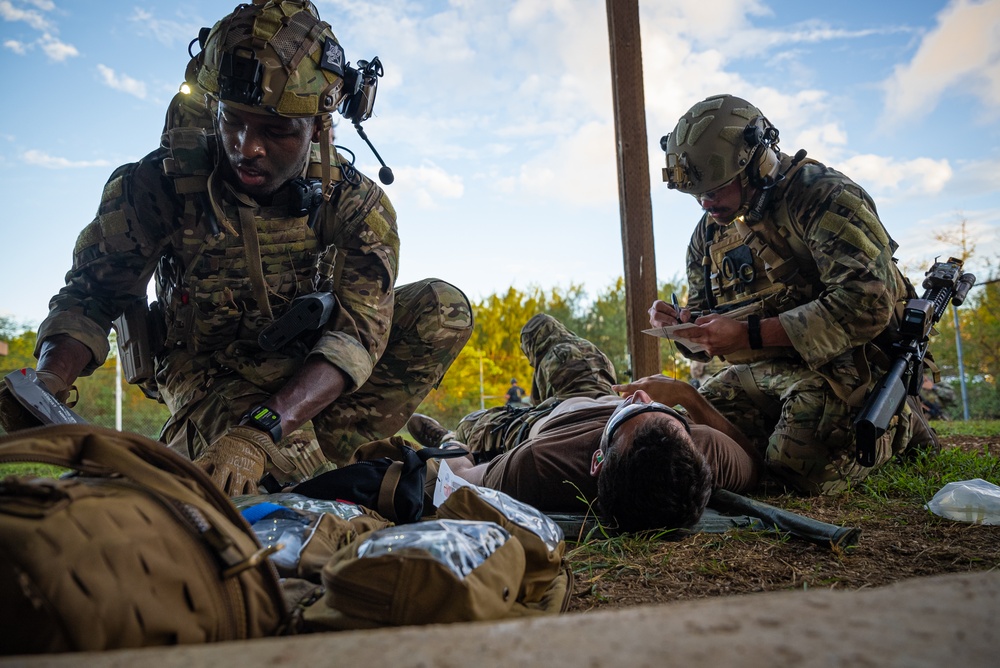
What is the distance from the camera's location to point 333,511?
1887 millimetres

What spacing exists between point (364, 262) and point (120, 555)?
91.3 inches

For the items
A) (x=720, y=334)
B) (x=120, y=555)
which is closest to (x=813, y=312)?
(x=720, y=334)

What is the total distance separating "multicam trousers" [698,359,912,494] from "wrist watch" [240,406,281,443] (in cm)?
216

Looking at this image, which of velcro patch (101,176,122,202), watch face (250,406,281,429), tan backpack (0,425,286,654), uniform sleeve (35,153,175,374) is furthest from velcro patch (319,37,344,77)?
tan backpack (0,425,286,654)

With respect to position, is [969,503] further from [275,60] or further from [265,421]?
[275,60]

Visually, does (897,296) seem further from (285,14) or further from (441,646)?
(441,646)

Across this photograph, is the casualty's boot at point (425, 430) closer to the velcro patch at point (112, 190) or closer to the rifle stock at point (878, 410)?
the velcro patch at point (112, 190)

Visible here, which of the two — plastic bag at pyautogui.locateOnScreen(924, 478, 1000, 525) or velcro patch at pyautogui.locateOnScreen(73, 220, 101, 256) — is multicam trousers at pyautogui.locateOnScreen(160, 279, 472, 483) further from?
plastic bag at pyautogui.locateOnScreen(924, 478, 1000, 525)

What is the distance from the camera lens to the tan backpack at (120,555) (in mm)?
828

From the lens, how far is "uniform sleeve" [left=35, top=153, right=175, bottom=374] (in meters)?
2.80

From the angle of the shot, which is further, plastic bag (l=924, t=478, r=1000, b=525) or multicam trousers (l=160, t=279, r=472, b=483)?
multicam trousers (l=160, t=279, r=472, b=483)

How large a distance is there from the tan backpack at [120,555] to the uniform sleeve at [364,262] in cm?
182

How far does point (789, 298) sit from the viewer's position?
348 centimetres

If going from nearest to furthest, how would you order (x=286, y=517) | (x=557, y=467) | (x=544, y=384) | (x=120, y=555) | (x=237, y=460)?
(x=120, y=555)
(x=286, y=517)
(x=237, y=460)
(x=557, y=467)
(x=544, y=384)
